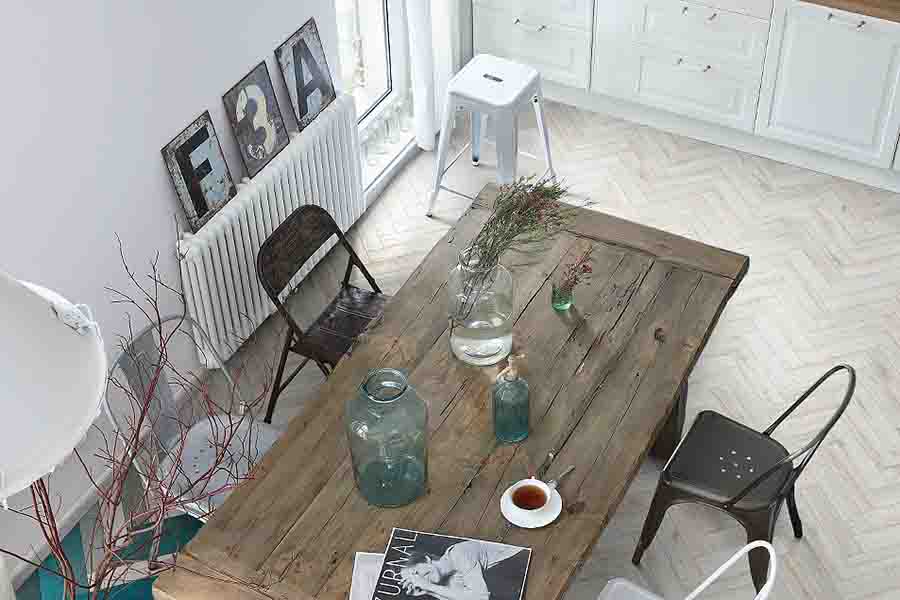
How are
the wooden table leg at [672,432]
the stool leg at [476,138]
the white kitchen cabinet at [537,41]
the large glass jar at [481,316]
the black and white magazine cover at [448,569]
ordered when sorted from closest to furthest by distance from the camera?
the black and white magazine cover at [448,569]
the large glass jar at [481,316]
the wooden table leg at [672,432]
the stool leg at [476,138]
the white kitchen cabinet at [537,41]

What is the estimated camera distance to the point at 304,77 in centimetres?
446

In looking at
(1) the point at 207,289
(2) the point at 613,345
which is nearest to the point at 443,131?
(1) the point at 207,289

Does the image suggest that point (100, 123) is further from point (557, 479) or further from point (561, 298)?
point (557, 479)

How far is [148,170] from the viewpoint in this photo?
375 cm

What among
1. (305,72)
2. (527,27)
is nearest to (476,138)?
(527,27)

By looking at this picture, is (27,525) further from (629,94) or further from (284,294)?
(629,94)

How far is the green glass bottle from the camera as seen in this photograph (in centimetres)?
298

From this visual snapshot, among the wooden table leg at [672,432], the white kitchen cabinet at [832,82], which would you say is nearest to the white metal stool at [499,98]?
the white kitchen cabinet at [832,82]

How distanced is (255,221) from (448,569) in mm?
1938

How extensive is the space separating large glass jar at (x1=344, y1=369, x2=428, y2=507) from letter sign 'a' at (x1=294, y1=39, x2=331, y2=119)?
1.96 meters

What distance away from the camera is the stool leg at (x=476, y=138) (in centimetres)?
530

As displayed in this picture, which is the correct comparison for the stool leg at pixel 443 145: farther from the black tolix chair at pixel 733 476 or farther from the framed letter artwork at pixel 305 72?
the black tolix chair at pixel 733 476

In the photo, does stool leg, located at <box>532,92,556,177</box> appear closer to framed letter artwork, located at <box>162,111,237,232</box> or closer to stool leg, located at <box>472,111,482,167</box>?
stool leg, located at <box>472,111,482,167</box>

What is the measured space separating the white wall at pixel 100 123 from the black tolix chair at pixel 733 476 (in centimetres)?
196
